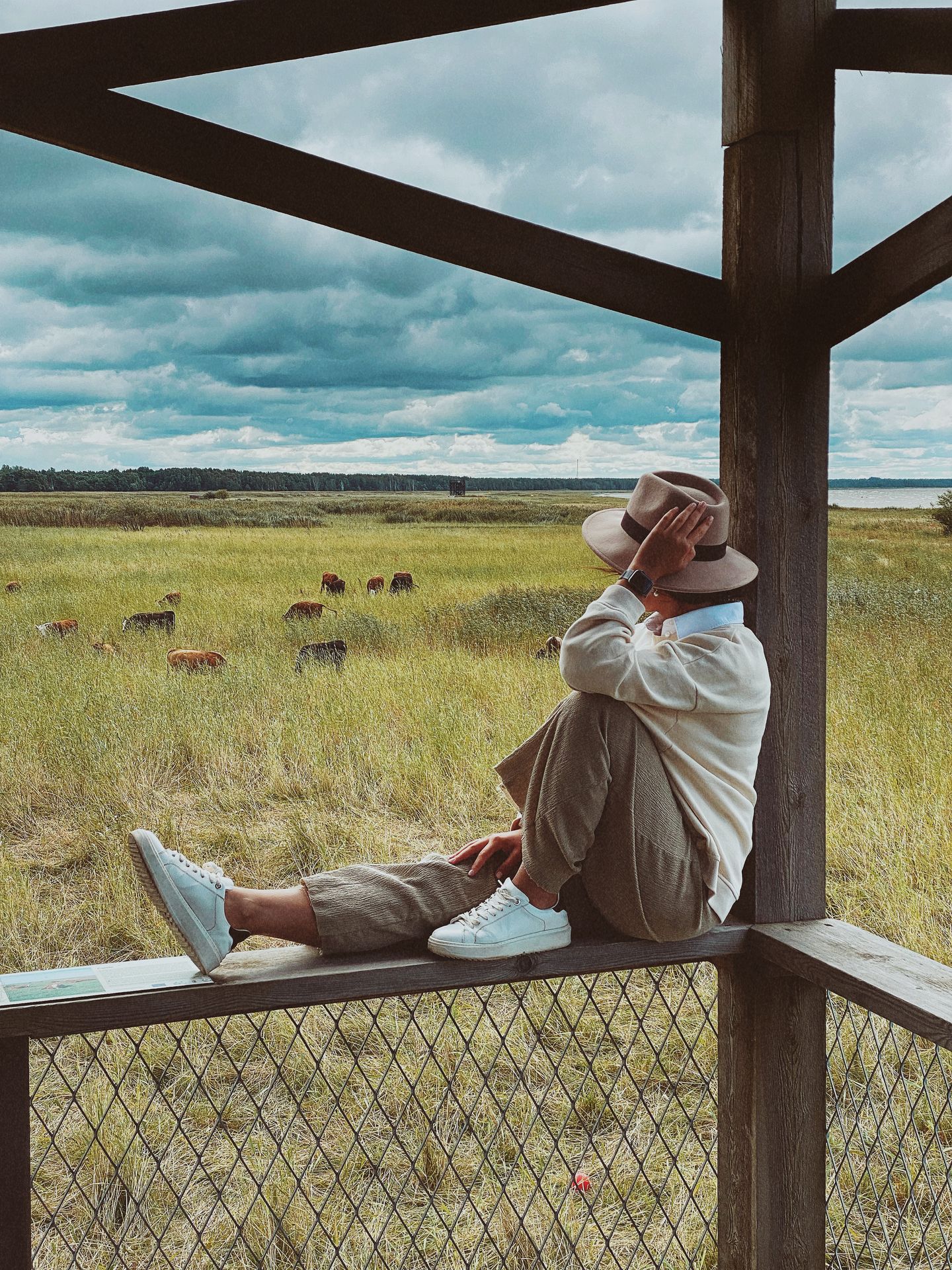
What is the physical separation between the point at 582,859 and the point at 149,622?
472 centimetres

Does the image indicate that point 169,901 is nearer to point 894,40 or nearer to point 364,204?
point 364,204

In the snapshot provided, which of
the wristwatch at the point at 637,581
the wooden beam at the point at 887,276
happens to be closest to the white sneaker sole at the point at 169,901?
the wristwatch at the point at 637,581

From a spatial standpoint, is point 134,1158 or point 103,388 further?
point 103,388

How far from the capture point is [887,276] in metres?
1.55

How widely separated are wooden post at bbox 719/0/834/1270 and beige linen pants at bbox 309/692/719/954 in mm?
267

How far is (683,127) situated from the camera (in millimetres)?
5410

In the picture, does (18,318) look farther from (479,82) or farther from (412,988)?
(412,988)

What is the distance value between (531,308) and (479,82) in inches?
137

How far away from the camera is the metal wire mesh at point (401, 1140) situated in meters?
2.51

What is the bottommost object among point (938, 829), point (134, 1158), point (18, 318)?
point (134, 1158)

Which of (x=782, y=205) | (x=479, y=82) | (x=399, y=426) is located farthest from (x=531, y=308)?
(x=782, y=205)

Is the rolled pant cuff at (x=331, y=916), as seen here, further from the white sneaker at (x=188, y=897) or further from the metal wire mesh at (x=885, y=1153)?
the metal wire mesh at (x=885, y=1153)

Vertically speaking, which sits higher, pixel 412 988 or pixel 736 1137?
pixel 412 988

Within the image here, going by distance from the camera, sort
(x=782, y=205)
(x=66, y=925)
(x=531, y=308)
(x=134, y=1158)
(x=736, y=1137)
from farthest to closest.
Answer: (x=531, y=308) → (x=66, y=925) → (x=134, y=1158) → (x=736, y=1137) → (x=782, y=205)
